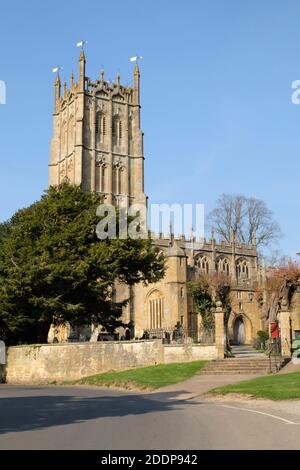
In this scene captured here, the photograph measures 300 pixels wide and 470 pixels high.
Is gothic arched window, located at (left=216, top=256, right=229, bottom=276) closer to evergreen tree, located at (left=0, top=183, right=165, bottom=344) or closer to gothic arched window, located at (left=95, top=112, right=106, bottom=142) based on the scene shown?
gothic arched window, located at (left=95, top=112, right=106, bottom=142)

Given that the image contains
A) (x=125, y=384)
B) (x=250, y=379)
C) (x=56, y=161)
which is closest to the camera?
(x=250, y=379)

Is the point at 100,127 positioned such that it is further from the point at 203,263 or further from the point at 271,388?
the point at 271,388

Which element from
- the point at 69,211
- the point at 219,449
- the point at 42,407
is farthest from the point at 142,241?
the point at 219,449

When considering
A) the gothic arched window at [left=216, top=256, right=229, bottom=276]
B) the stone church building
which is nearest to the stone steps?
the stone church building

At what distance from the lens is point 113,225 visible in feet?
120

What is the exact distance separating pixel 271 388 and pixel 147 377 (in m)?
8.12

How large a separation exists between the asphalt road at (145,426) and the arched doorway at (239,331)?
4777 centimetres

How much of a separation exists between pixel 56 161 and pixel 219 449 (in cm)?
7443

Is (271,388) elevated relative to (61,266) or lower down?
lower down

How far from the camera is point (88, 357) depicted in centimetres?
3127

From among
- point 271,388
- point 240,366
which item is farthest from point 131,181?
point 271,388

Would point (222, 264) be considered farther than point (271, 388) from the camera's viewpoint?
Yes

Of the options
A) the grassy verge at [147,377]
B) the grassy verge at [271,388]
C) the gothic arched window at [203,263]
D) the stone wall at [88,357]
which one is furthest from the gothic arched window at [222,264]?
the grassy verge at [271,388]
